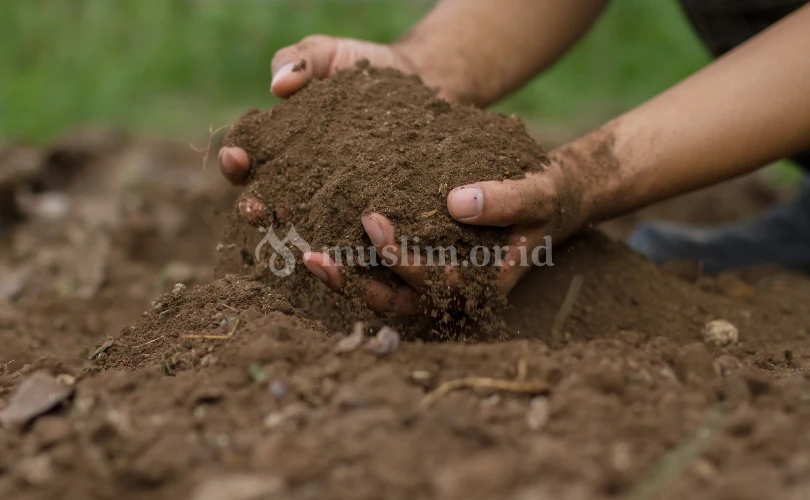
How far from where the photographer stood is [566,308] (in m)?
2.06

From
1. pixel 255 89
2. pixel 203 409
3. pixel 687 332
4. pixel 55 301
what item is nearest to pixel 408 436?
pixel 203 409

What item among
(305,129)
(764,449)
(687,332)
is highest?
(305,129)

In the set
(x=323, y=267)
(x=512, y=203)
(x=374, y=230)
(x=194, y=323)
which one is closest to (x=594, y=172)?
(x=512, y=203)

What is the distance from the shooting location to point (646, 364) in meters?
1.42

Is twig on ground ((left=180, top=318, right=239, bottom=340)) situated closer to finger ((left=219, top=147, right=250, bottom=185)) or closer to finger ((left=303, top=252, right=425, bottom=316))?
finger ((left=303, top=252, right=425, bottom=316))

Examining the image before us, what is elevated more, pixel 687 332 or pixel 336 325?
pixel 336 325

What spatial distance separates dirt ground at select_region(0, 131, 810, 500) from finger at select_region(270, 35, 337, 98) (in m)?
0.54

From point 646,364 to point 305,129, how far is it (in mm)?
1063

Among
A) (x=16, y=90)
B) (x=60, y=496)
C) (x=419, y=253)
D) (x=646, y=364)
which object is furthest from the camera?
(x=16, y=90)

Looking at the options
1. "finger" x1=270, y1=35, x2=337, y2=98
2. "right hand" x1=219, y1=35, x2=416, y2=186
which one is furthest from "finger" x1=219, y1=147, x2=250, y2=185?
"finger" x1=270, y1=35, x2=337, y2=98

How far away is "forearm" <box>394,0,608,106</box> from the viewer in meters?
2.53

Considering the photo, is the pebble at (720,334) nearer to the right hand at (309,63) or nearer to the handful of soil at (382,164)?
the handful of soil at (382,164)

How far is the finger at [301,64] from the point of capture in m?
2.10

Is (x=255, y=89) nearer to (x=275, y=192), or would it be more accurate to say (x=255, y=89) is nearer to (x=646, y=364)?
(x=275, y=192)
